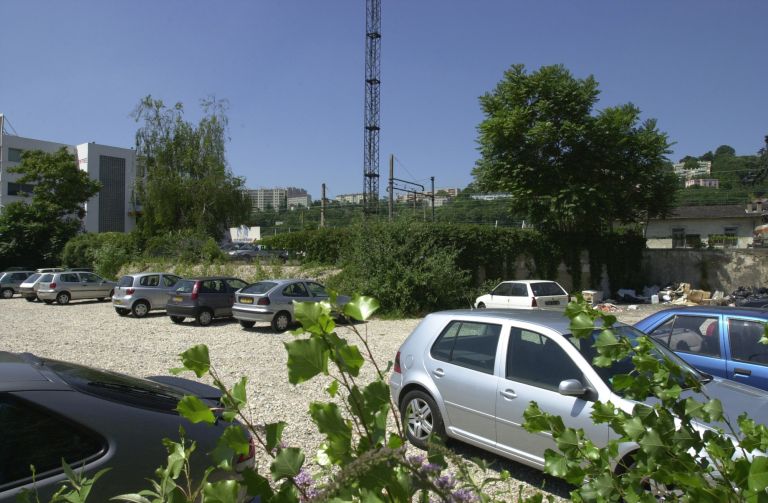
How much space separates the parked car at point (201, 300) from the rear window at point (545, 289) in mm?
10424

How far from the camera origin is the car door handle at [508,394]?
4.68 meters

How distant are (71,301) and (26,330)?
38.7 feet

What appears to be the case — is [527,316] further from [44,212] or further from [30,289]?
[44,212]

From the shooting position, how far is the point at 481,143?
27.6 m

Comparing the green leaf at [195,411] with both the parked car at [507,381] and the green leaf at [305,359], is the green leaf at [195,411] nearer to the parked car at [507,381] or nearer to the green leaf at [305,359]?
the green leaf at [305,359]

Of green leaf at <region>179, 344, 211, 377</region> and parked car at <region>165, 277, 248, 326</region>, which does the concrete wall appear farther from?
green leaf at <region>179, 344, 211, 377</region>

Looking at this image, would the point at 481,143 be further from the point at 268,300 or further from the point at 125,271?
the point at 125,271

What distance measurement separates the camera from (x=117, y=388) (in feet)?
10.5

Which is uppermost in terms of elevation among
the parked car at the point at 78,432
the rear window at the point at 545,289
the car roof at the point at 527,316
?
the car roof at the point at 527,316

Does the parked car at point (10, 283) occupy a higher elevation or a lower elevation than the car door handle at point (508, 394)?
lower

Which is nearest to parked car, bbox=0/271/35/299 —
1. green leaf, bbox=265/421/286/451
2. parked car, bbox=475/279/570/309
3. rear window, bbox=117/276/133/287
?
rear window, bbox=117/276/133/287

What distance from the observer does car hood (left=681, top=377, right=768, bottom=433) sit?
3.95 meters

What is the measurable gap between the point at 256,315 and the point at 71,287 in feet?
48.7

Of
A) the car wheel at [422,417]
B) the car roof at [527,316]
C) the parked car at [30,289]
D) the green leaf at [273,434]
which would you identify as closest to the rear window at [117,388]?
the green leaf at [273,434]
